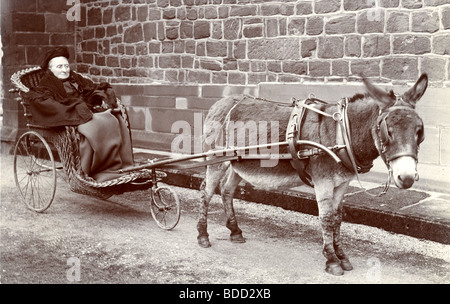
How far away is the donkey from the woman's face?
7.11 feet

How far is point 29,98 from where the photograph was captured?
6473mm

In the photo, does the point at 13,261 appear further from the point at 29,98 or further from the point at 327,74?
the point at 327,74

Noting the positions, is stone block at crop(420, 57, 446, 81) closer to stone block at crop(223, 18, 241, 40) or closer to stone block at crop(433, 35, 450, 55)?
stone block at crop(433, 35, 450, 55)

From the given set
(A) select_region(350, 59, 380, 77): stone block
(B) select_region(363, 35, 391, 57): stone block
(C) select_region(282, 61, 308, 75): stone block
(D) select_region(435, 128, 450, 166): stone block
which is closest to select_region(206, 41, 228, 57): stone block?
(C) select_region(282, 61, 308, 75): stone block

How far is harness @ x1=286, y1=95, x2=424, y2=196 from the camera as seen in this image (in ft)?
13.0

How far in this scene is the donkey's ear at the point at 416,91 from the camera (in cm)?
387

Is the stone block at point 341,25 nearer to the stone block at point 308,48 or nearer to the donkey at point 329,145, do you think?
the stone block at point 308,48

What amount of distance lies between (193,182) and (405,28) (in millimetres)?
3452

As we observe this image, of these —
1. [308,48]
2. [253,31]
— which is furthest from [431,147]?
[253,31]

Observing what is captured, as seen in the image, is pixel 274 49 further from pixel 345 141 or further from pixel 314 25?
pixel 345 141

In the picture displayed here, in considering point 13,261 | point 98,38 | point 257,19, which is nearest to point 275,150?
point 13,261

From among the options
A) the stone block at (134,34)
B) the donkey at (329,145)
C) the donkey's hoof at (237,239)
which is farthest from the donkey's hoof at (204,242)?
the stone block at (134,34)

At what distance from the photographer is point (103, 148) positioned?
20.3 feet
